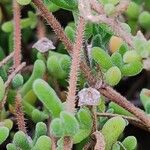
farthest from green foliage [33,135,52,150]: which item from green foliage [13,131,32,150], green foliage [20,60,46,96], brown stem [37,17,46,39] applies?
brown stem [37,17,46,39]

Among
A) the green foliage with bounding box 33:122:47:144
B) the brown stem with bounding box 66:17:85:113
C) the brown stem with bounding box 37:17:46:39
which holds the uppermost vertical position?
the brown stem with bounding box 66:17:85:113

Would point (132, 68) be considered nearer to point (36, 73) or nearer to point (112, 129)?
point (112, 129)

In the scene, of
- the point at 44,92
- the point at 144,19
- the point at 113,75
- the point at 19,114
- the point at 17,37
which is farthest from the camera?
the point at 144,19

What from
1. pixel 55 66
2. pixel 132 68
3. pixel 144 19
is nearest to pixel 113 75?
pixel 132 68

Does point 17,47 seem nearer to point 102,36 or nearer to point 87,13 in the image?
point 102,36

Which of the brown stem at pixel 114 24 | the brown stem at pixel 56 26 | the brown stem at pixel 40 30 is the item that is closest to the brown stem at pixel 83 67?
the brown stem at pixel 56 26

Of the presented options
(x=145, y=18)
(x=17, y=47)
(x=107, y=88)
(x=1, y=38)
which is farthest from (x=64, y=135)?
(x=1, y=38)

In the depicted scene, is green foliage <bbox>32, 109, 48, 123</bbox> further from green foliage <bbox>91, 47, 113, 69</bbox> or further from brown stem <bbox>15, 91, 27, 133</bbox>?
green foliage <bbox>91, 47, 113, 69</bbox>

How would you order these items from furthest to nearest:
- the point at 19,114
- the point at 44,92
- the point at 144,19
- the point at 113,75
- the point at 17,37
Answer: the point at 144,19
the point at 17,37
the point at 19,114
the point at 113,75
the point at 44,92

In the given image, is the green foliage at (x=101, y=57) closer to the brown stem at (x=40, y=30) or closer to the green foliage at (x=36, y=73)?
the green foliage at (x=36, y=73)
